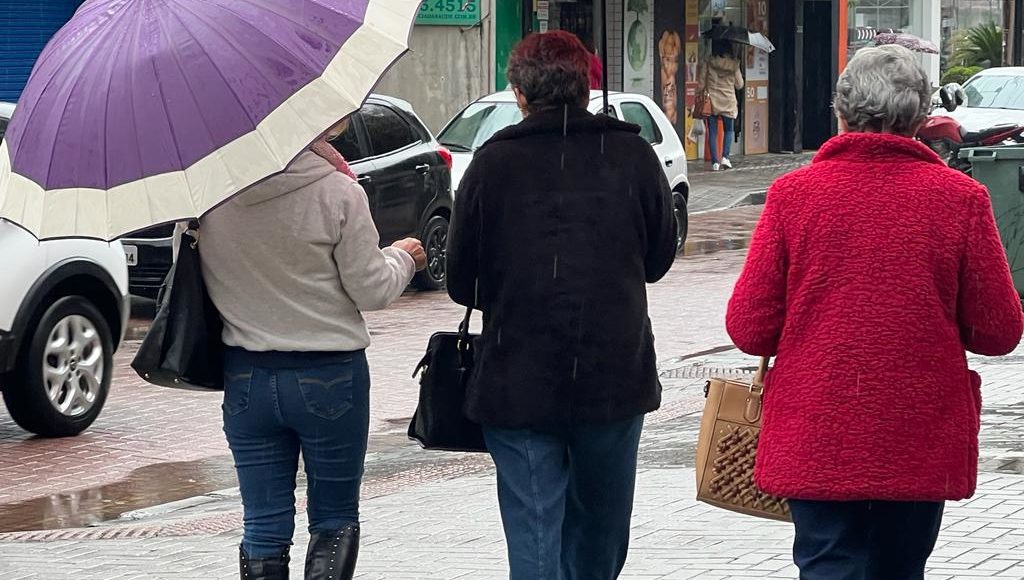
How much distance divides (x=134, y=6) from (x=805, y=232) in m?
1.68

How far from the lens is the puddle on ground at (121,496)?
25.1 feet

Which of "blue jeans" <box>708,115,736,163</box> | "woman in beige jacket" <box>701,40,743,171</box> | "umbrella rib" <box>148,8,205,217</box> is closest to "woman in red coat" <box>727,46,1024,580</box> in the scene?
"umbrella rib" <box>148,8,205,217</box>

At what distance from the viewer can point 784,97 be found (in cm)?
3241

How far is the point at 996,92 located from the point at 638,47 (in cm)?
631

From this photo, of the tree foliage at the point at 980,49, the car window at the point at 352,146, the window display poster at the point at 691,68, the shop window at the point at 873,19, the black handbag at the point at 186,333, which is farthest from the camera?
the tree foliage at the point at 980,49

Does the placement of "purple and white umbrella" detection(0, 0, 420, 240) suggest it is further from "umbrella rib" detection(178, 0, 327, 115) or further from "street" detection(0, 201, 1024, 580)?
"street" detection(0, 201, 1024, 580)

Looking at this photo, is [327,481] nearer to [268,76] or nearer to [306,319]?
[306,319]

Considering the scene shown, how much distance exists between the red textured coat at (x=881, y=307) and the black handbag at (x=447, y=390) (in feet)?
3.27

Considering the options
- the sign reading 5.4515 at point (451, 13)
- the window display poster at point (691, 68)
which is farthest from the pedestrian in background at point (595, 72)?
the window display poster at point (691, 68)

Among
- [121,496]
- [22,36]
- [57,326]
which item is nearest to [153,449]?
[57,326]

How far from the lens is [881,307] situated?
3.79 m

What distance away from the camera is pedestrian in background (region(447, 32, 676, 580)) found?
4410 mm

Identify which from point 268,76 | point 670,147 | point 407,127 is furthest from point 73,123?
point 670,147

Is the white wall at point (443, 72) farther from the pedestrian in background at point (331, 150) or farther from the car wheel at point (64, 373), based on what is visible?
the pedestrian in background at point (331, 150)
